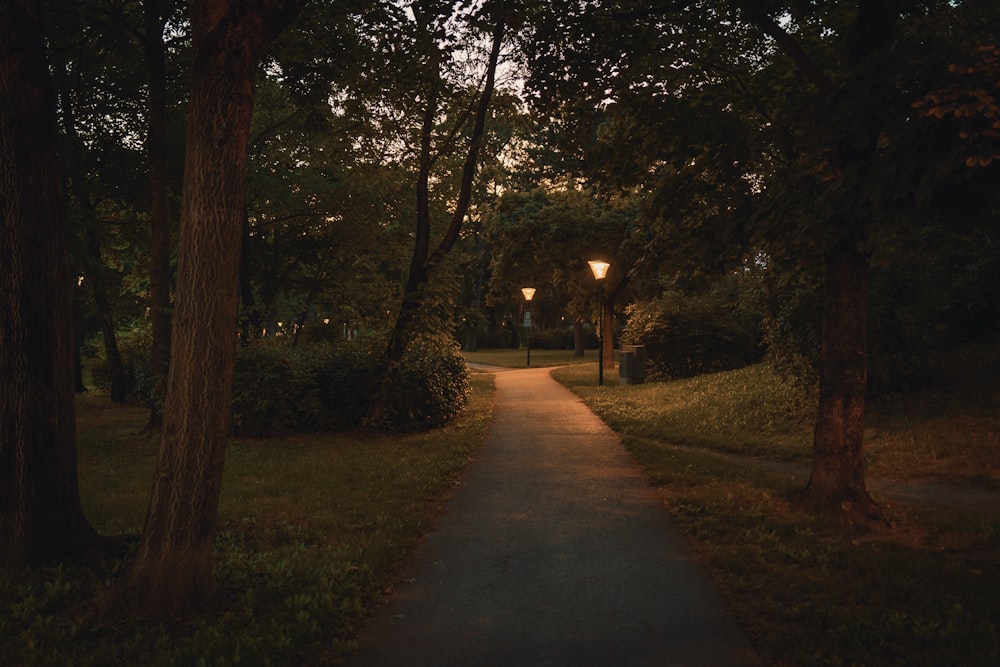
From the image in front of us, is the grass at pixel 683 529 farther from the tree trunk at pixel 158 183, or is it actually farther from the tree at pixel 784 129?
the tree trunk at pixel 158 183

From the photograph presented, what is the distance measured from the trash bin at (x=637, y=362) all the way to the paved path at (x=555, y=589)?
13.6m

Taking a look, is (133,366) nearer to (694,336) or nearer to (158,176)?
(158,176)

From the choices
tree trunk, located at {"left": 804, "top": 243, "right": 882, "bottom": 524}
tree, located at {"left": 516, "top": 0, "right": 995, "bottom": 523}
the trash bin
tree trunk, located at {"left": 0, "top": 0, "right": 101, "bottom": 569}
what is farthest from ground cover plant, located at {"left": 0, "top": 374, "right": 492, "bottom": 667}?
the trash bin

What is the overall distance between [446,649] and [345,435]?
9545 millimetres

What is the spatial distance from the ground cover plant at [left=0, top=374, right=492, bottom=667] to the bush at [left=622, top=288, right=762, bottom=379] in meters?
12.9

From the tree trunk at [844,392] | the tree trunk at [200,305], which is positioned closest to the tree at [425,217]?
the tree trunk at [844,392]

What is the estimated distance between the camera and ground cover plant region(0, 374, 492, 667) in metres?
4.09

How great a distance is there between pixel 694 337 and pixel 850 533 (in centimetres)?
1659

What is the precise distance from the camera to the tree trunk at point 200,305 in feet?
14.5

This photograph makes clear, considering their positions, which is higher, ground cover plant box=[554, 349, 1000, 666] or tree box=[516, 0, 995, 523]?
tree box=[516, 0, 995, 523]

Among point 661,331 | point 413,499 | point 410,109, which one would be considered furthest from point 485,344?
point 413,499

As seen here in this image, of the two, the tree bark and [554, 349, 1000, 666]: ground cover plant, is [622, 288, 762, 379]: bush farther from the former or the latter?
the tree bark

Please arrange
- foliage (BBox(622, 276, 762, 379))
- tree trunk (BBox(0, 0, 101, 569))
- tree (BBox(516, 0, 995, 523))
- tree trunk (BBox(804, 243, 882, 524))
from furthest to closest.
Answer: foliage (BBox(622, 276, 762, 379)) → tree trunk (BBox(804, 243, 882, 524)) → tree (BBox(516, 0, 995, 523)) → tree trunk (BBox(0, 0, 101, 569))

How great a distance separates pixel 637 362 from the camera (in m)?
22.6
